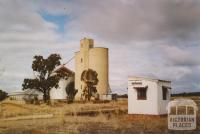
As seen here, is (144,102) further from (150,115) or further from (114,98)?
(114,98)

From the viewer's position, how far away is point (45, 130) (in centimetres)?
1912

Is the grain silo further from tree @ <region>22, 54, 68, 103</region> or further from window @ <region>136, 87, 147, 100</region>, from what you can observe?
window @ <region>136, 87, 147, 100</region>

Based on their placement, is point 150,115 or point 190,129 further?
point 150,115

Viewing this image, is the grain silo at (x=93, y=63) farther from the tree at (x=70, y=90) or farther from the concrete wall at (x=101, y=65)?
the tree at (x=70, y=90)

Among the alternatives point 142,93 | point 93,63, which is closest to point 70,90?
point 93,63

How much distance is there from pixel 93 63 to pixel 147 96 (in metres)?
31.0

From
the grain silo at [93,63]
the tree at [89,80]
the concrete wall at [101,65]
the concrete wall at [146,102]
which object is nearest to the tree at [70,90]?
the grain silo at [93,63]

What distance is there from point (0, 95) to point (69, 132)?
3676cm

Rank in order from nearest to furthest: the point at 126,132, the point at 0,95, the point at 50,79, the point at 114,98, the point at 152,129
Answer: the point at 126,132, the point at 152,129, the point at 50,79, the point at 0,95, the point at 114,98

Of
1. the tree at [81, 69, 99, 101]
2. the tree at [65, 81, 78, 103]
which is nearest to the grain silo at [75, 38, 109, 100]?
the tree at [65, 81, 78, 103]

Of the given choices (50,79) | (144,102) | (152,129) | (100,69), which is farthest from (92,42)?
(152,129)

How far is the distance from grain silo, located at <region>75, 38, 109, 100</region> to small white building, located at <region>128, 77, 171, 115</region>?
28759mm

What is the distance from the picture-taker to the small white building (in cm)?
2758

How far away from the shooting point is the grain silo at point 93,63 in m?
58.0
